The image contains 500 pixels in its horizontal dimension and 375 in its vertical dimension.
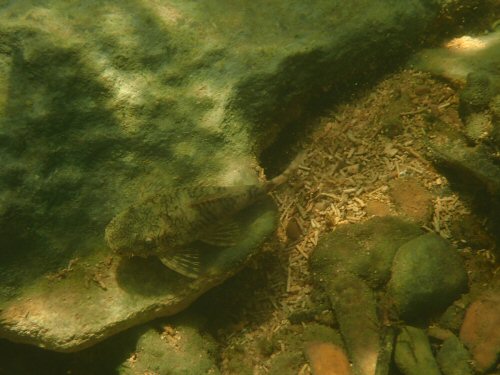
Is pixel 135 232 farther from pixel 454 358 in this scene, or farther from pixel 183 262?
pixel 454 358

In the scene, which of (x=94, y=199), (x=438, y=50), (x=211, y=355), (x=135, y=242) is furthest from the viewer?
(x=438, y=50)

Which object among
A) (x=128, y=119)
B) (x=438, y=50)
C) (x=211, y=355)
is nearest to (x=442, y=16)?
(x=438, y=50)

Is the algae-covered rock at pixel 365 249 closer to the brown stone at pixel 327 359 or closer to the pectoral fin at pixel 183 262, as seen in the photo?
the brown stone at pixel 327 359

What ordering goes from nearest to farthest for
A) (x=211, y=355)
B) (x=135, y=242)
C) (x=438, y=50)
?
(x=135, y=242)
(x=211, y=355)
(x=438, y=50)

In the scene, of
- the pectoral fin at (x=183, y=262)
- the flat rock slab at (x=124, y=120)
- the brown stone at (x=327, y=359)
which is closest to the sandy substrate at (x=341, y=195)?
the brown stone at (x=327, y=359)

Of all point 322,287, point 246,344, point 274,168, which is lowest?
point 246,344

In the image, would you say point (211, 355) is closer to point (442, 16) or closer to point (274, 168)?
point (274, 168)

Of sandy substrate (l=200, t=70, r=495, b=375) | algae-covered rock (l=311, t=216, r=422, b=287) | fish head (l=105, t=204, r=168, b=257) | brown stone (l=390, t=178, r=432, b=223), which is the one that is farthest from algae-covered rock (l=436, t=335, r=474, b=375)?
fish head (l=105, t=204, r=168, b=257)
